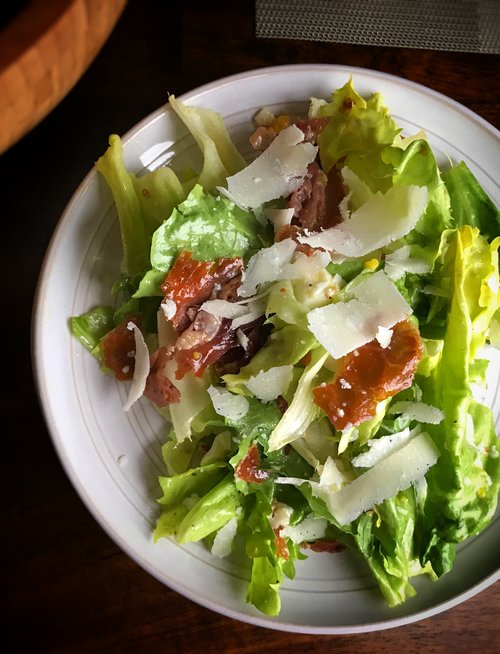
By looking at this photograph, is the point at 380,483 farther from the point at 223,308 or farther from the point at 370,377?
the point at 223,308

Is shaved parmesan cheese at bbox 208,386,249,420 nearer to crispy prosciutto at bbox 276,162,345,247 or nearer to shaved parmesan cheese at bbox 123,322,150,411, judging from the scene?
shaved parmesan cheese at bbox 123,322,150,411

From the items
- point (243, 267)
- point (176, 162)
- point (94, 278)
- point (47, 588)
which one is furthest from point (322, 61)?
point (47, 588)

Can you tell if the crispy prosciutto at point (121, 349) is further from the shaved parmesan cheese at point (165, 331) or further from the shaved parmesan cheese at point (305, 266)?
the shaved parmesan cheese at point (305, 266)

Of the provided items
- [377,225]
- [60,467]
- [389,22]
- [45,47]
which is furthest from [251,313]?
[45,47]

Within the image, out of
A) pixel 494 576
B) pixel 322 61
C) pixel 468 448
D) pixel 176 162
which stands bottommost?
pixel 494 576

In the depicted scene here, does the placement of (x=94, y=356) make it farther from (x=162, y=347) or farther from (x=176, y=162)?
(x=176, y=162)

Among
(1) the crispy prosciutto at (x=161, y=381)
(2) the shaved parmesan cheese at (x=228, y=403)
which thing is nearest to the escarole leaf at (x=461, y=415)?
(2) the shaved parmesan cheese at (x=228, y=403)
